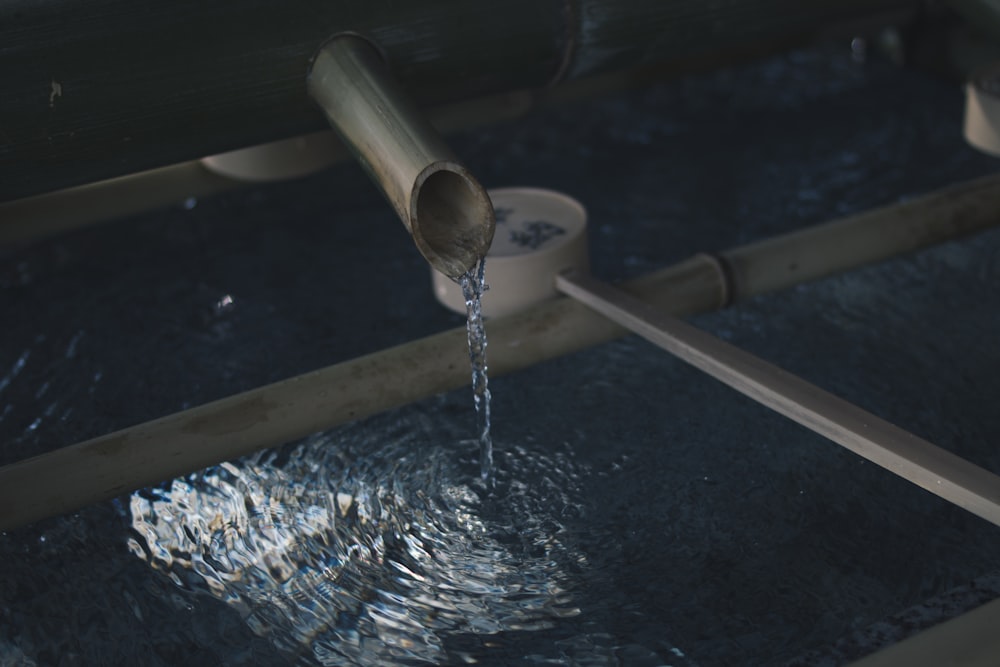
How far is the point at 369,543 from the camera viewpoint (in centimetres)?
227

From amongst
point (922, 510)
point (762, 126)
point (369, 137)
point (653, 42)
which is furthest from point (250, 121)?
point (762, 126)

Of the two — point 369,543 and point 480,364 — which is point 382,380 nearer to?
point 480,364

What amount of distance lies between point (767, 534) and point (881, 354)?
30.2 inches

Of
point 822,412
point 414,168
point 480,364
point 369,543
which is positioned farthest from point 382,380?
point 822,412

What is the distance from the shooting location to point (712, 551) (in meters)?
2.20

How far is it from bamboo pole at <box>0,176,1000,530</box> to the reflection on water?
15 cm

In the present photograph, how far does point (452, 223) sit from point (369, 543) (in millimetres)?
693

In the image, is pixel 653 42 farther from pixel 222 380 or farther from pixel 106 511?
pixel 106 511

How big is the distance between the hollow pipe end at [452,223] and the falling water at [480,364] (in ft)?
0.71

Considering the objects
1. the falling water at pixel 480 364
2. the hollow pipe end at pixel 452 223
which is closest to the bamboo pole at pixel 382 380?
the falling water at pixel 480 364

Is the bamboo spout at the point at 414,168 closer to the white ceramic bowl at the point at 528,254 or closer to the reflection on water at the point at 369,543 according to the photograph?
the reflection on water at the point at 369,543

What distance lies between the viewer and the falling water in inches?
89.1

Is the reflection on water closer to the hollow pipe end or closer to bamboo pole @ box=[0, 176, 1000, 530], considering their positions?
bamboo pole @ box=[0, 176, 1000, 530]

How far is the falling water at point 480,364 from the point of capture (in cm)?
226
